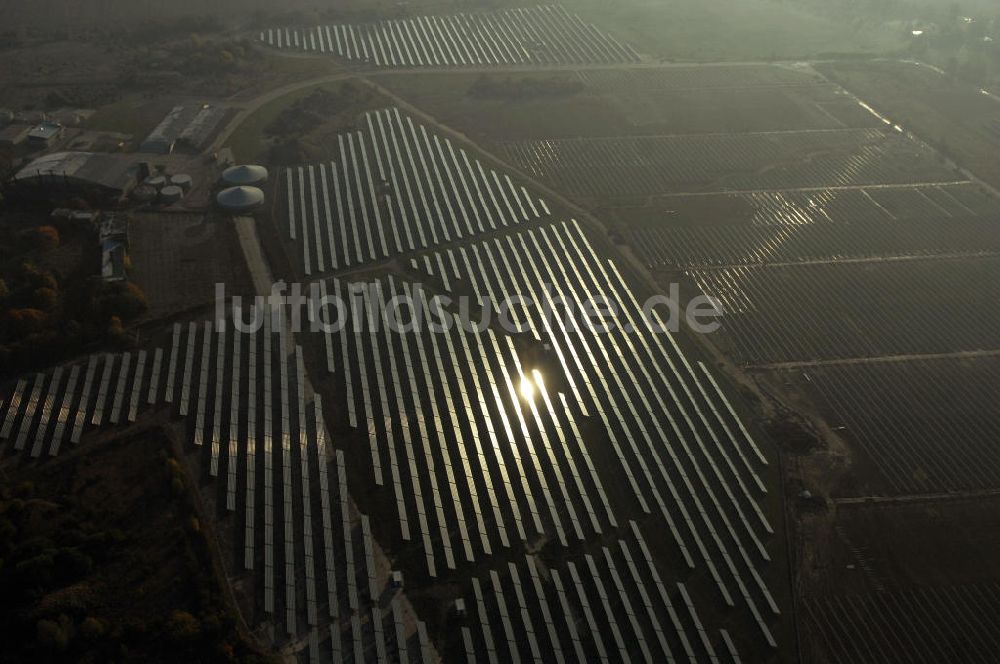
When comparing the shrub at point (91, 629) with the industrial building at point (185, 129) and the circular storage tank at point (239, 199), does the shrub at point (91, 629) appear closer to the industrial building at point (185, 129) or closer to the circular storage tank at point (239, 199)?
the circular storage tank at point (239, 199)

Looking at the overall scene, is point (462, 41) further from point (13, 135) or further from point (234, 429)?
point (234, 429)

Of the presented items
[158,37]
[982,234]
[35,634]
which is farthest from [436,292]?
[158,37]

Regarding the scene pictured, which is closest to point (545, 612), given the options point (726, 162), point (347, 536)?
point (347, 536)

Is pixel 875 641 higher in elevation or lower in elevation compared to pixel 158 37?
lower

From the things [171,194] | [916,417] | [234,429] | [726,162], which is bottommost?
[234,429]

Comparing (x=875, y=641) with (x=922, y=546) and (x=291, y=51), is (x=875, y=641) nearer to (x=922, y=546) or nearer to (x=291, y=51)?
(x=922, y=546)

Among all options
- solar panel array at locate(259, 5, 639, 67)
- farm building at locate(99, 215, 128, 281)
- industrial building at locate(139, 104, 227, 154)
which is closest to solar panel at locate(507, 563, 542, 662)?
farm building at locate(99, 215, 128, 281)

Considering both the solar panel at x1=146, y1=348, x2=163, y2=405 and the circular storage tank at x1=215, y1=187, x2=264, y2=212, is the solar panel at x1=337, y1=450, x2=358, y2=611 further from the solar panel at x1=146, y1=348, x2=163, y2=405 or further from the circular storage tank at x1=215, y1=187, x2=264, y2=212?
the circular storage tank at x1=215, y1=187, x2=264, y2=212

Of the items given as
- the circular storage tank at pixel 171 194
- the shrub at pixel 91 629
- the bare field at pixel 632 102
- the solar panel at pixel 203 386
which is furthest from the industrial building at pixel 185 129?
the shrub at pixel 91 629
